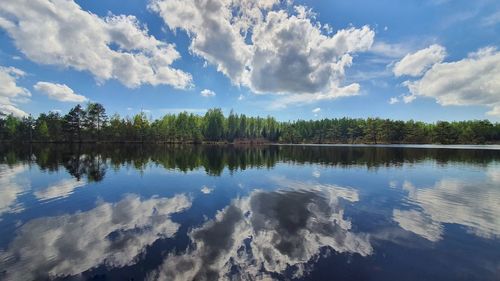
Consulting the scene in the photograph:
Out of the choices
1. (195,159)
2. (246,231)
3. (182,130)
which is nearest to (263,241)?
(246,231)

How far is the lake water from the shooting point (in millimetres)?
10406

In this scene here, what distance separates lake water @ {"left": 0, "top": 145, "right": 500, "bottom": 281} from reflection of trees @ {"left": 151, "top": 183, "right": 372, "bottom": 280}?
0.07 meters

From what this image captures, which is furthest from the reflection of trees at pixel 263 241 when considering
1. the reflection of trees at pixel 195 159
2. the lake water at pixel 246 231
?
the reflection of trees at pixel 195 159

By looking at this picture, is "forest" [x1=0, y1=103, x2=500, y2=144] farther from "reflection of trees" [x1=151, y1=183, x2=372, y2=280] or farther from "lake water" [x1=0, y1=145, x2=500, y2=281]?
"reflection of trees" [x1=151, y1=183, x2=372, y2=280]

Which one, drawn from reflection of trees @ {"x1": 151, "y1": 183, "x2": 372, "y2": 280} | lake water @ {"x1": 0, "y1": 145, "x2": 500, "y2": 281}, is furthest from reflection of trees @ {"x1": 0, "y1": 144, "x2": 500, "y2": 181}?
reflection of trees @ {"x1": 151, "y1": 183, "x2": 372, "y2": 280}

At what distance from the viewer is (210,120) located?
172 meters

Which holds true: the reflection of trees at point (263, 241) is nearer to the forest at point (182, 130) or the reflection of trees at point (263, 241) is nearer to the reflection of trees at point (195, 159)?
the reflection of trees at point (195, 159)

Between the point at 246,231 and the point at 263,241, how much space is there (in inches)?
65.6

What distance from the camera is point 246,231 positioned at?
14711mm

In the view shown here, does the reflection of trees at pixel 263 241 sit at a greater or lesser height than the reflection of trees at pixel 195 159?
lesser

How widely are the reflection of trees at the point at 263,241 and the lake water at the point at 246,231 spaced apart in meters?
0.07

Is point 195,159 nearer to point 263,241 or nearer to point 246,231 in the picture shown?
point 246,231

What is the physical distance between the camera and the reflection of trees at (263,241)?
10242 millimetres

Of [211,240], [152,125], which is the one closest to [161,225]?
[211,240]
